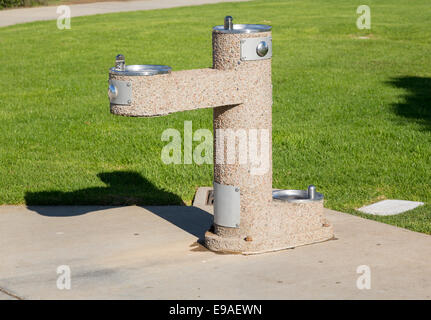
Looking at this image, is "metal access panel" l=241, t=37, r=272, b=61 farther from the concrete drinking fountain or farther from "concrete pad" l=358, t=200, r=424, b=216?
"concrete pad" l=358, t=200, r=424, b=216

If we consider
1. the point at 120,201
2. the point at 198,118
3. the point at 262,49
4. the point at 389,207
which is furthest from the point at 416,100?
the point at 262,49

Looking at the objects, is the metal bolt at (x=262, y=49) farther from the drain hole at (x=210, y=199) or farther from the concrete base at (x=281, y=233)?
the drain hole at (x=210, y=199)

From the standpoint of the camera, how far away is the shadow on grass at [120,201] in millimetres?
6234

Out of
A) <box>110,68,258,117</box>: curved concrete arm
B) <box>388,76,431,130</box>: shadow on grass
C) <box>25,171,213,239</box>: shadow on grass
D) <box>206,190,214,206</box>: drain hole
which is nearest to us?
<box>110,68,258,117</box>: curved concrete arm

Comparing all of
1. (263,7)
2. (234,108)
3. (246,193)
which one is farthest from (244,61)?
(263,7)

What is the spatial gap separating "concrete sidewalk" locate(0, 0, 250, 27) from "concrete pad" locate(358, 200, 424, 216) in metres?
15.0

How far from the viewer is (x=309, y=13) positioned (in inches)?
852

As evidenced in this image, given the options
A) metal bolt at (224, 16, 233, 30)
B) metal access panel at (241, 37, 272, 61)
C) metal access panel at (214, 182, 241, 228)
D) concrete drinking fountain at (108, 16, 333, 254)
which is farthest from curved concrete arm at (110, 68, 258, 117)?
metal access panel at (214, 182, 241, 228)

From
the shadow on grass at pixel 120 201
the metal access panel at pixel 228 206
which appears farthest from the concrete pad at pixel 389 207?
the metal access panel at pixel 228 206

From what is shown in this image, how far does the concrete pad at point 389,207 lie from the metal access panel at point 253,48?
1952 millimetres

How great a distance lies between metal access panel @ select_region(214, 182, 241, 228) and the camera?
5348 millimetres

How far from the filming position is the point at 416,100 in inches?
426

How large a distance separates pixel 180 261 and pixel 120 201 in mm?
1718

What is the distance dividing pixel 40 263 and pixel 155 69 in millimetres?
1465
